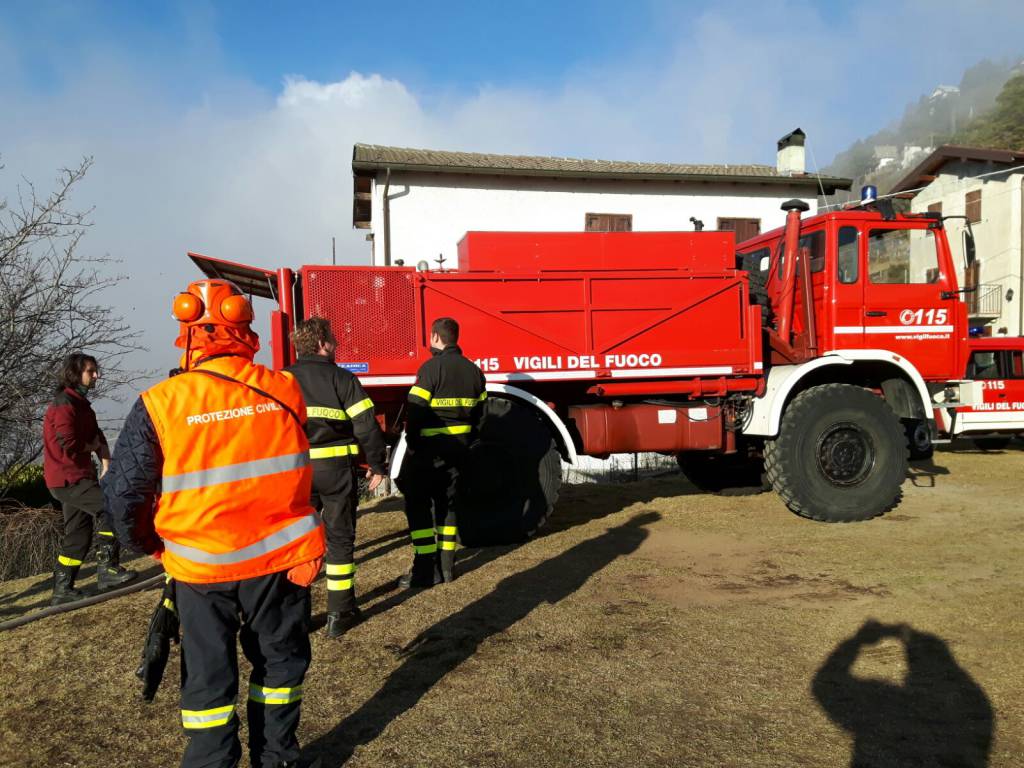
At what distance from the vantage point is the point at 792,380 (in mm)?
6215

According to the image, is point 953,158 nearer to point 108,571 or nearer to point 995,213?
point 995,213

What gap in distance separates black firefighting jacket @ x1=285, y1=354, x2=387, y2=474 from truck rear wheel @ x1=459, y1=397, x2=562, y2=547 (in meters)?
1.86

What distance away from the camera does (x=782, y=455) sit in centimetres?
621

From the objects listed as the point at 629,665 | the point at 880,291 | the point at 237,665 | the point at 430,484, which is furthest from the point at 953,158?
the point at 237,665

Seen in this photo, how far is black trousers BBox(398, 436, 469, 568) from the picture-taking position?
15.2ft

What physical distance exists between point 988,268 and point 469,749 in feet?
81.1

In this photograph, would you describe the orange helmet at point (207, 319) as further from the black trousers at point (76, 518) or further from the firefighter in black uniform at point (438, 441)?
the black trousers at point (76, 518)

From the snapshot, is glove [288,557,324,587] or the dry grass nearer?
glove [288,557,324,587]

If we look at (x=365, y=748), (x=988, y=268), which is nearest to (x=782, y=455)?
(x=365, y=748)

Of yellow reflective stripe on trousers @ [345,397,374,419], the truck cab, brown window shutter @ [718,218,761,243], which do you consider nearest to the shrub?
yellow reflective stripe on trousers @ [345,397,374,419]

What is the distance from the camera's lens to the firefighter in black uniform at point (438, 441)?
460 centimetres

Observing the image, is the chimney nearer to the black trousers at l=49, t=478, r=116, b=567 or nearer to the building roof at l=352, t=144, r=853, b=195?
the building roof at l=352, t=144, r=853, b=195

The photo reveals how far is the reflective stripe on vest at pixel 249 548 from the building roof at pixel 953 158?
21.3 meters

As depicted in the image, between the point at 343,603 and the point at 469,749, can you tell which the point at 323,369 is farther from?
the point at 469,749
